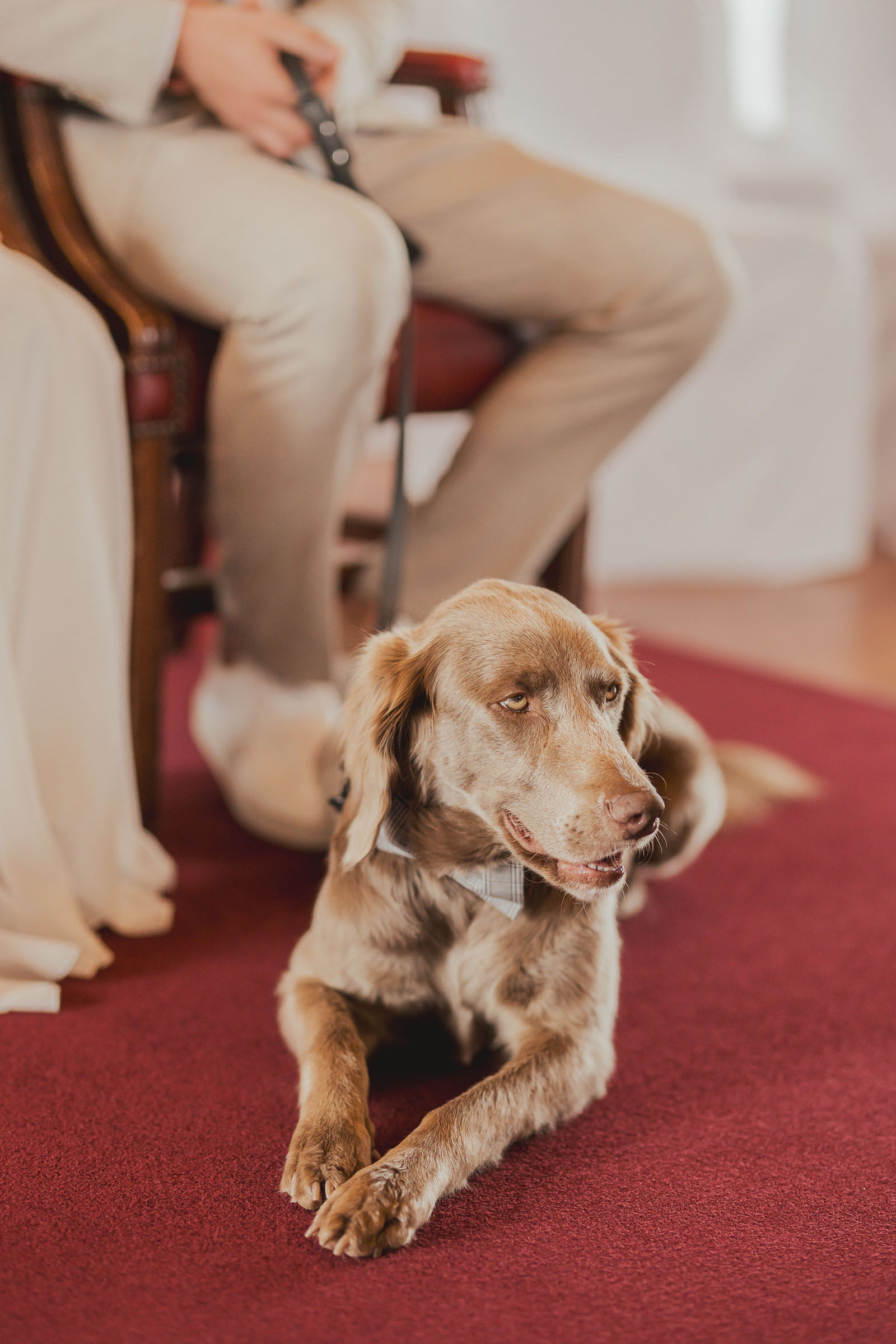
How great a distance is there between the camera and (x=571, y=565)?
7.54 feet

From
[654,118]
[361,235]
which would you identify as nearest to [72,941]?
[361,235]

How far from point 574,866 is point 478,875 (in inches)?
4.9

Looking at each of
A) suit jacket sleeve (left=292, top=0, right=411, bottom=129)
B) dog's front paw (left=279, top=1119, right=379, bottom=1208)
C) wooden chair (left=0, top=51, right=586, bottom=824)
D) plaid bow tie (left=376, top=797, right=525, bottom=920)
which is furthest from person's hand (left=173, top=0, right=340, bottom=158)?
dog's front paw (left=279, top=1119, right=379, bottom=1208)

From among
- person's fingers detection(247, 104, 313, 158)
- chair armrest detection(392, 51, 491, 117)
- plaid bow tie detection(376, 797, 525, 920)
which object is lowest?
plaid bow tie detection(376, 797, 525, 920)

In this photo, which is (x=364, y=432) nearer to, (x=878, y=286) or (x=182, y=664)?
(x=182, y=664)

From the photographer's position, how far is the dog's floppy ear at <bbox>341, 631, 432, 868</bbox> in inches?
46.5

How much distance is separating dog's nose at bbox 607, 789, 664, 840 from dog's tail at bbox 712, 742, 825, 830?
2.82 ft

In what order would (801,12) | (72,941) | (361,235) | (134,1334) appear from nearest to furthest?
1. (134,1334)
2. (72,941)
3. (361,235)
4. (801,12)

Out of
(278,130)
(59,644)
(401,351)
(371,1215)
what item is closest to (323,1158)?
(371,1215)

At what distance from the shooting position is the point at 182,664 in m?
2.78

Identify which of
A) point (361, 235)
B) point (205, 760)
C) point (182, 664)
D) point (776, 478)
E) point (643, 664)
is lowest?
point (776, 478)

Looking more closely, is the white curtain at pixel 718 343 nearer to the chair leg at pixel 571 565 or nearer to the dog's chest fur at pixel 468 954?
the chair leg at pixel 571 565

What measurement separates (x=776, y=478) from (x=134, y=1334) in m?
3.50

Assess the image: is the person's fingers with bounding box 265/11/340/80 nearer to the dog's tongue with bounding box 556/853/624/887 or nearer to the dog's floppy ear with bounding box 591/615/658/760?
the dog's floppy ear with bounding box 591/615/658/760
